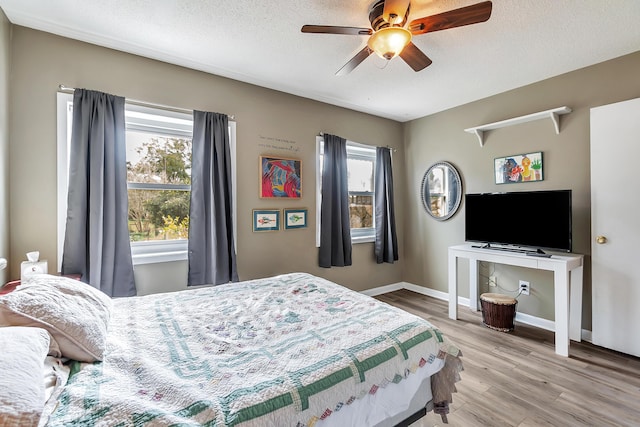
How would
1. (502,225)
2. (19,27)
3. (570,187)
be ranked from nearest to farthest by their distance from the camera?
(19,27) → (570,187) → (502,225)

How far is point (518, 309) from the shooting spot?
333 cm

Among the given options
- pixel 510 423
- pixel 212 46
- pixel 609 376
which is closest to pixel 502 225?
pixel 609 376

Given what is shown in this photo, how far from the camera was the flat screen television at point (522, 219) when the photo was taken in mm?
2719

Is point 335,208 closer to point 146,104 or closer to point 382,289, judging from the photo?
point 382,289

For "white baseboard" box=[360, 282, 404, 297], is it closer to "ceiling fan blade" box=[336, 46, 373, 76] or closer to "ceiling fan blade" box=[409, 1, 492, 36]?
"ceiling fan blade" box=[336, 46, 373, 76]

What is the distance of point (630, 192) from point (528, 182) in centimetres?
83

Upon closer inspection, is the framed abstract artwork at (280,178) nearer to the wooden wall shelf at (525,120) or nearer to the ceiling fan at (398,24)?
the ceiling fan at (398,24)

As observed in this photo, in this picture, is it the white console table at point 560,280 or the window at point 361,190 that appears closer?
the white console table at point 560,280

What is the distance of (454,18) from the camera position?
1688 millimetres

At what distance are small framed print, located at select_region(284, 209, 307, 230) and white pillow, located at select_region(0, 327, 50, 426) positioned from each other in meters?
2.50

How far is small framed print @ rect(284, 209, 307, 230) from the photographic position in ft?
11.3

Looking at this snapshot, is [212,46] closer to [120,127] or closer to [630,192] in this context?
[120,127]

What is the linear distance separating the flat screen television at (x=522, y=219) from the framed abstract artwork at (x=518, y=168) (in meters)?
0.37

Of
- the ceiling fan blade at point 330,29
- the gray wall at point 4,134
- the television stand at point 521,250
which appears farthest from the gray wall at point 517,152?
the gray wall at point 4,134
